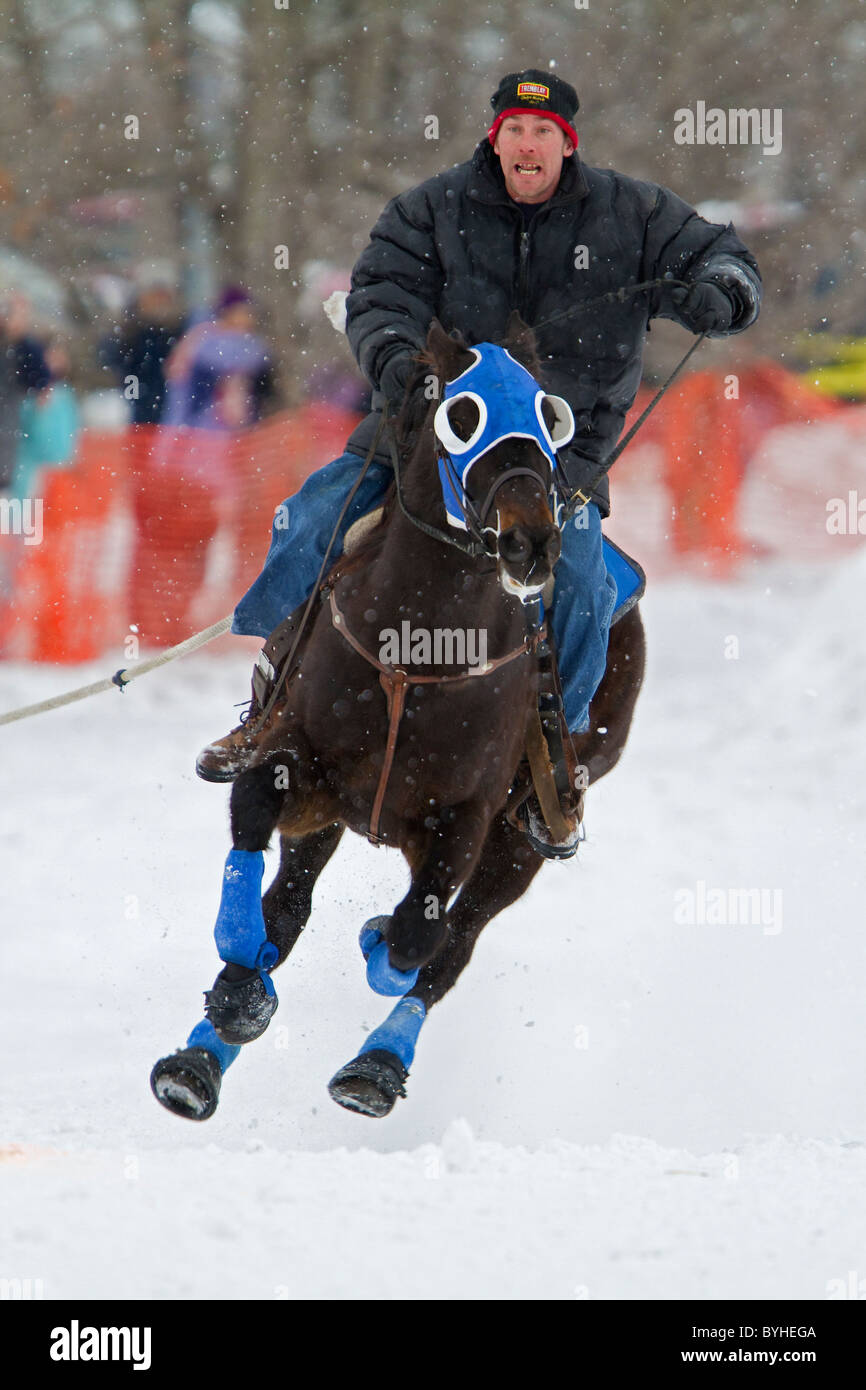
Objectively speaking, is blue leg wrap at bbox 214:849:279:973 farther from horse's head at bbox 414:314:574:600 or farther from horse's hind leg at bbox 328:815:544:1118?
horse's head at bbox 414:314:574:600

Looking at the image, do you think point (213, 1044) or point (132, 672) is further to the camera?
point (132, 672)

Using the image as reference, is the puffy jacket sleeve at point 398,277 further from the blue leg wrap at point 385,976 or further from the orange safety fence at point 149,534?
the orange safety fence at point 149,534

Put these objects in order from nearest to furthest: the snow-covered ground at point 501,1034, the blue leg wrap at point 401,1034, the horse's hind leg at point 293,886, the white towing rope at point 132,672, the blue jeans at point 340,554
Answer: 1. the snow-covered ground at point 501,1034
2. the blue leg wrap at point 401,1034
3. the blue jeans at point 340,554
4. the horse's hind leg at point 293,886
5. the white towing rope at point 132,672

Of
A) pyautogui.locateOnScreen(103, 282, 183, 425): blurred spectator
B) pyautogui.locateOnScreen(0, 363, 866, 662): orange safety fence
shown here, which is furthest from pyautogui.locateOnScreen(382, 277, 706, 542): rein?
pyautogui.locateOnScreen(103, 282, 183, 425): blurred spectator

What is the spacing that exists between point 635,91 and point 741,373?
10.1ft

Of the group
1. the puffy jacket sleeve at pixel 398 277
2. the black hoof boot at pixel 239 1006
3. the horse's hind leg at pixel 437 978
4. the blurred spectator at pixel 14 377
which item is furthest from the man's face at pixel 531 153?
the blurred spectator at pixel 14 377

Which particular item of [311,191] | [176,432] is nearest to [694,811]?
[176,432]

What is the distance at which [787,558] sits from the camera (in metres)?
13.5

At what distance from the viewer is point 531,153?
15.6ft

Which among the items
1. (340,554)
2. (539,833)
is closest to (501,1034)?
(539,833)

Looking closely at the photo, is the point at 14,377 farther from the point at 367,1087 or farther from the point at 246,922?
the point at 367,1087

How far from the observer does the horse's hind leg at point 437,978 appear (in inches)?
179

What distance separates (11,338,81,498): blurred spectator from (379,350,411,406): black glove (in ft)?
23.8

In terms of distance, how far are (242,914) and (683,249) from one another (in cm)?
234
